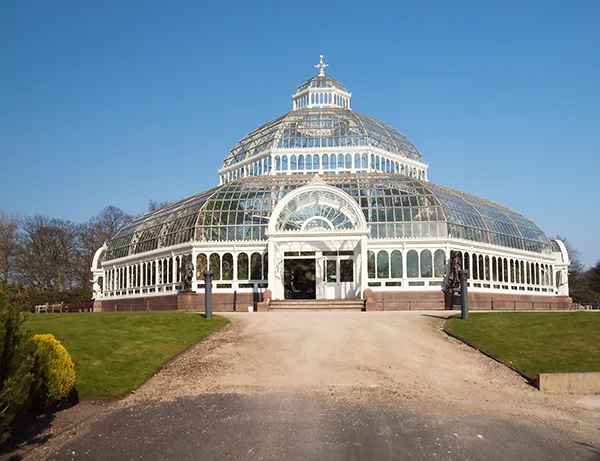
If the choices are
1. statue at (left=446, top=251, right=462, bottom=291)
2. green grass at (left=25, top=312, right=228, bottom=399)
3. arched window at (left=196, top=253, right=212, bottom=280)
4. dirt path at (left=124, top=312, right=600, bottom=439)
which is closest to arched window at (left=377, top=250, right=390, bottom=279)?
statue at (left=446, top=251, right=462, bottom=291)

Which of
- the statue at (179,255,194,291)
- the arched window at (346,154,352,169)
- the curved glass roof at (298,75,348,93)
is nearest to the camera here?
the statue at (179,255,194,291)

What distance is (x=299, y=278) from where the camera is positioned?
41656 mm

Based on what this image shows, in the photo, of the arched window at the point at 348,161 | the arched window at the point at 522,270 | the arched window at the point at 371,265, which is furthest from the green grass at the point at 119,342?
the arched window at the point at 522,270

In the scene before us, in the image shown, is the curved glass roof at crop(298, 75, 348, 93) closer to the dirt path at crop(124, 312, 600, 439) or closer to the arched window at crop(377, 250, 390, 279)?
the arched window at crop(377, 250, 390, 279)

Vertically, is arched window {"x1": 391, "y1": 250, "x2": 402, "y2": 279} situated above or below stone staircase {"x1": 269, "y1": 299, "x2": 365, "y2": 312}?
above

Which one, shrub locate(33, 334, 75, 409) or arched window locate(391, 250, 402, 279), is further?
arched window locate(391, 250, 402, 279)

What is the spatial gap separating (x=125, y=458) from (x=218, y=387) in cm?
492

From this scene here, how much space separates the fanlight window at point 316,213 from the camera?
40.7 metres

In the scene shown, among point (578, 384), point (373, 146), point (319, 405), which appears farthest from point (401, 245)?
point (319, 405)

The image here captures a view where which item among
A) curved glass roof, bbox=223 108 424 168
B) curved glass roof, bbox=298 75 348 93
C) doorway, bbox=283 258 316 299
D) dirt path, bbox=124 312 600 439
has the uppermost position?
curved glass roof, bbox=298 75 348 93

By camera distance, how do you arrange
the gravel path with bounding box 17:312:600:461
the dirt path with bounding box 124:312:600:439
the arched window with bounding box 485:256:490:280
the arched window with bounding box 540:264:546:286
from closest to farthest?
1. the gravel path with bounding box 17:312:600:461
2. the dirt path with bounding box 124:312:600:439
3. the arched window with bounding box 485:256:490:280
4. the arched window with bounding box 540:264:546:286

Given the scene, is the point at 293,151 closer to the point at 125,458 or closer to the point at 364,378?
the point at 364,378

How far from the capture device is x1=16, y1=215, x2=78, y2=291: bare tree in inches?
2926

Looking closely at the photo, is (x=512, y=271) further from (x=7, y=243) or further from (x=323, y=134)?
(x=7, y=243)
